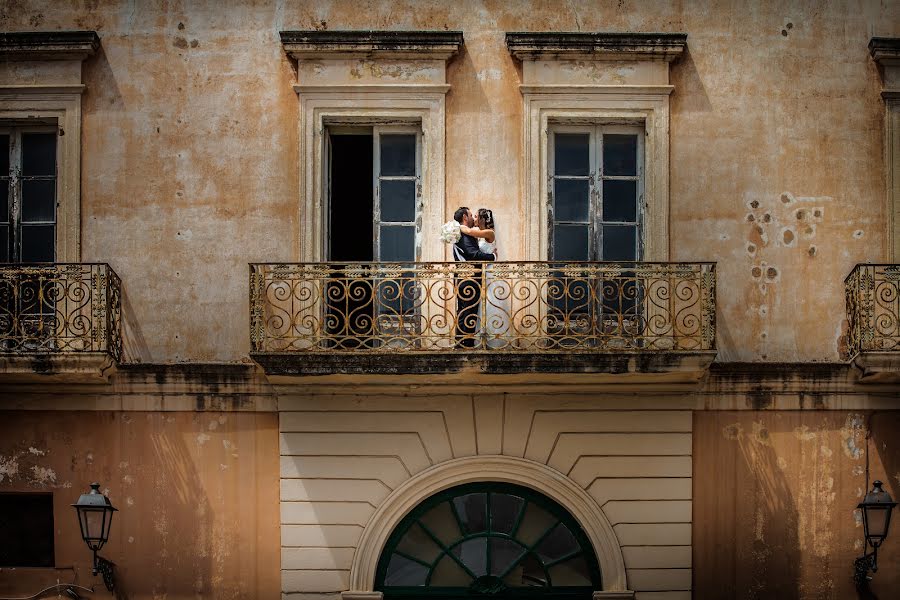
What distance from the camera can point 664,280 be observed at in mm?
11906

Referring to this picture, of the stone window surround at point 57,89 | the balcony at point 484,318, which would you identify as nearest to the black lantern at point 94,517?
the balcony at point 484,318

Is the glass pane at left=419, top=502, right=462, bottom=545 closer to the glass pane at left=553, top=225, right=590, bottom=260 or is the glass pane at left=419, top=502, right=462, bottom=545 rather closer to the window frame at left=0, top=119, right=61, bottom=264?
the glass pane at left=553, top=225, right=590, bottom=260

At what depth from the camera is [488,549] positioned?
12117 mm

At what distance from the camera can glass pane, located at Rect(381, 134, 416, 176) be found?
12.8 metres

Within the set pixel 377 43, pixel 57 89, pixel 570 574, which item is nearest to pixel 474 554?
pixel 570 574

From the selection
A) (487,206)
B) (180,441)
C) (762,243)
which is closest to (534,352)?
(487,206)

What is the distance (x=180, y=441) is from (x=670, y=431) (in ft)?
14.9

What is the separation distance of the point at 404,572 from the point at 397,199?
3.54m

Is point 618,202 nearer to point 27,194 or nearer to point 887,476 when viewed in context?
point 887,476

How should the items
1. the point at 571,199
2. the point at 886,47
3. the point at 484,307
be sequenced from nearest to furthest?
the point at 484,307, the point at 886,47, the point at 571,199

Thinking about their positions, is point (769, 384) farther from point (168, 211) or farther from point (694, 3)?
point (168, 211)

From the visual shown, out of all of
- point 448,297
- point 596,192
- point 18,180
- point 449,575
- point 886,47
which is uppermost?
point 886,47

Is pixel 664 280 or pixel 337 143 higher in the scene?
pixel 337 143

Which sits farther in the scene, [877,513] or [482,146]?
[482,146]
